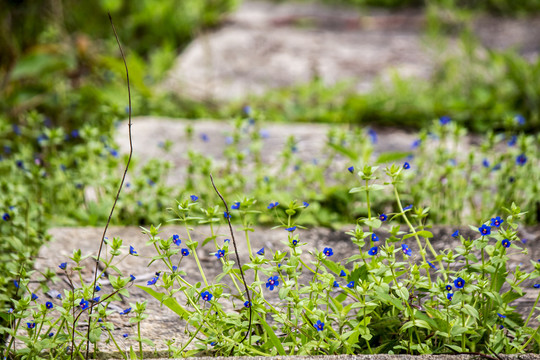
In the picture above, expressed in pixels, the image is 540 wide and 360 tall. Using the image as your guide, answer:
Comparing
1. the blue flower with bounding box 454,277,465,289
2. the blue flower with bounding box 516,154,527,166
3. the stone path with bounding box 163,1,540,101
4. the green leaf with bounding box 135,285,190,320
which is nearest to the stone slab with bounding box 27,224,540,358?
the green leaf with bounding box 135,285,190,320

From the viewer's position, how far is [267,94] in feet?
14.4

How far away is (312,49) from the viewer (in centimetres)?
586

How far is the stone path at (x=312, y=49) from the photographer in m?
4.93

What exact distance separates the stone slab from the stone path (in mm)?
2390

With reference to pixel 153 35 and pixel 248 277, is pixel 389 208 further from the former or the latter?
pixel 153 35

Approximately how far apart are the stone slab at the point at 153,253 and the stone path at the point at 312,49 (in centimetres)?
239

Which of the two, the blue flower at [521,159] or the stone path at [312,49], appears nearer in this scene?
the blue flower at [521,159]

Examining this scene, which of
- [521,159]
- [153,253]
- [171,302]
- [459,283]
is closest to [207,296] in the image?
[171,302]

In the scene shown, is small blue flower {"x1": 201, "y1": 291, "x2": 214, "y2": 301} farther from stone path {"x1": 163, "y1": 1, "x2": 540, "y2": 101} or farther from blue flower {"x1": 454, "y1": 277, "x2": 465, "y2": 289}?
stone path {"x1": 163, "y1": 1, "x2": 540, "y2": 101}

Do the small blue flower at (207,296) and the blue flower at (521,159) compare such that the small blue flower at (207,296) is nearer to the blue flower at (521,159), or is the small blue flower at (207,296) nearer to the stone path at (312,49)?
the blue flower at (521,159)

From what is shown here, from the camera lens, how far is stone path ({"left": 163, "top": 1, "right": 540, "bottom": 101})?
4.93 metres

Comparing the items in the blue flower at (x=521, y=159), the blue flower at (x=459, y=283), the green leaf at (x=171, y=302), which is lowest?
the blue flower at (x=459, y=283)

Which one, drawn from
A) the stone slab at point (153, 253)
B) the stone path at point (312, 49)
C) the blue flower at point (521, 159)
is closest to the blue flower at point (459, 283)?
the stone slab at point (153, 253)

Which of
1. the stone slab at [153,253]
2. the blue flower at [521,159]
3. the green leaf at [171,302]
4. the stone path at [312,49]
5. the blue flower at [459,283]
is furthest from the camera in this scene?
the stone path at [312,49]
